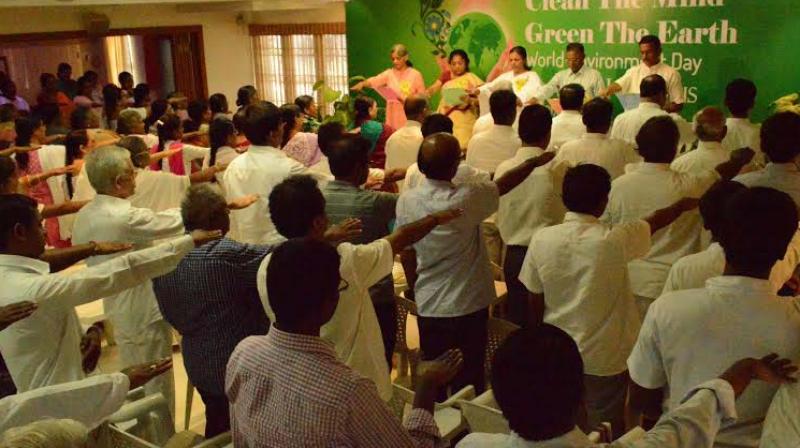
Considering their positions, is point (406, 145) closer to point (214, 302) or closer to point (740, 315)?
point (214, 302)

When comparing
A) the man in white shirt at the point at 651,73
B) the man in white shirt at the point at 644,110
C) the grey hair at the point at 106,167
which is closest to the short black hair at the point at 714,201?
the grey hair at the point at 106,167

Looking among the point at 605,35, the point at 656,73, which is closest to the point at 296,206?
the point at 656,73

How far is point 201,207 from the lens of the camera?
9.57 ft

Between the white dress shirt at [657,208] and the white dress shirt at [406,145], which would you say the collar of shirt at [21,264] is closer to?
the white dress shirt at [657,208]

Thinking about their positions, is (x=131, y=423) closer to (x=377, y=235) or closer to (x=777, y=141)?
(x=377, y=235)

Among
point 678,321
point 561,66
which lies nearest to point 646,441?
point 678,321

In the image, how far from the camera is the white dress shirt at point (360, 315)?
258 centimetres

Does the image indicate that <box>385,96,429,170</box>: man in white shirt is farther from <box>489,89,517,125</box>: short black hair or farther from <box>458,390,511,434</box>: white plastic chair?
<box>458,390,511,434</box>: white plastic chair

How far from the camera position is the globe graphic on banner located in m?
8.98

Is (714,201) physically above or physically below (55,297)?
above

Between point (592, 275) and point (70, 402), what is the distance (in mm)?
1757

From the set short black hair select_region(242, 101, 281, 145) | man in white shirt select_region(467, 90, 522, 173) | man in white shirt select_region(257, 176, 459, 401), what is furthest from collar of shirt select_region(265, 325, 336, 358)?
man in white shirt select_region(467, 90, 522, 173)

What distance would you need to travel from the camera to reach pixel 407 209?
11.0ft

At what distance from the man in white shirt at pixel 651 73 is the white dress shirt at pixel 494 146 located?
8.23 feet
